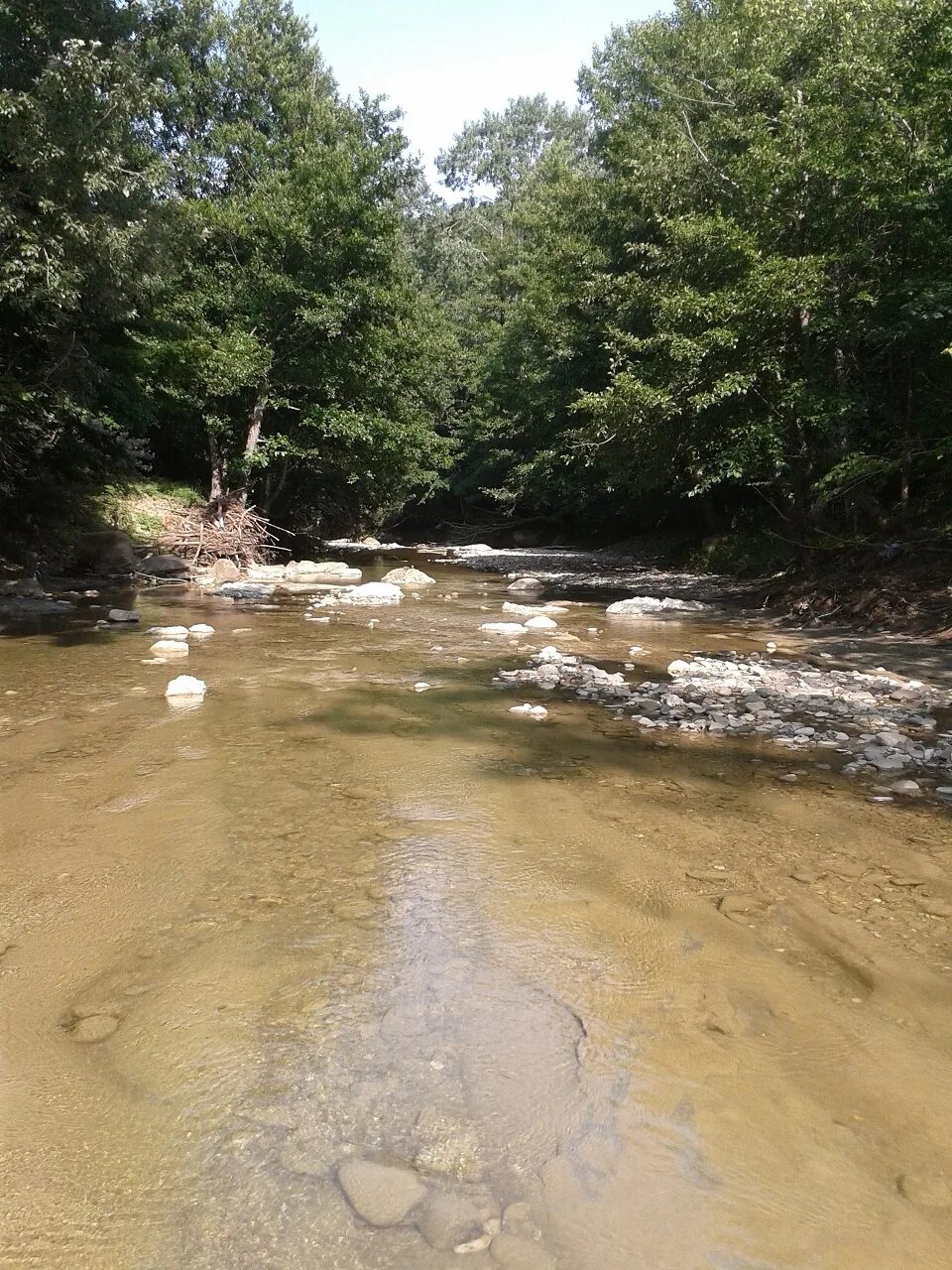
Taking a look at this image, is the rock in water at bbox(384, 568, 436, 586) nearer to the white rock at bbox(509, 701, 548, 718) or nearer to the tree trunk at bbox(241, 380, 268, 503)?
the tree trunk at bbox(241, 380, 268, 503)

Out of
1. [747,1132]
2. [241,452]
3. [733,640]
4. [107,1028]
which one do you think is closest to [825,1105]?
[747,1132]

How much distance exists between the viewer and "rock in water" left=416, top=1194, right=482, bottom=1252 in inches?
73.0

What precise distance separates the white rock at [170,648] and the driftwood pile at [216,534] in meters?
10.7

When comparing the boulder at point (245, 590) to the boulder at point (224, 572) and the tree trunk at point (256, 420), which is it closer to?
the boulder at point (224, 572)

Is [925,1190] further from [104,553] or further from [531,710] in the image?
[104,553]

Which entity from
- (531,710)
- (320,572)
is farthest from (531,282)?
(531,710)

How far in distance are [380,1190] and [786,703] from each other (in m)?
6.02

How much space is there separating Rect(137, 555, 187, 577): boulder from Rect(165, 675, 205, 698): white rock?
11.9 meters

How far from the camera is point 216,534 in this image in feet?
68.1

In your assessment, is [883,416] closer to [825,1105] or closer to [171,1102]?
[825,1105]

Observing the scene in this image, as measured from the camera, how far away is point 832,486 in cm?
1373

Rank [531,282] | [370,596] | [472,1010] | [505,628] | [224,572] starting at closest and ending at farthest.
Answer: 1. [472,1010]
2. [505,628]
3. [370,596]
4. [224,572]
5. [531,282]

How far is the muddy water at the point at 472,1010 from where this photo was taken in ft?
6.31

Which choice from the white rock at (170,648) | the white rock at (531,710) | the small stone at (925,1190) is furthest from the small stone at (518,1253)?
the white rock at (170,648)
